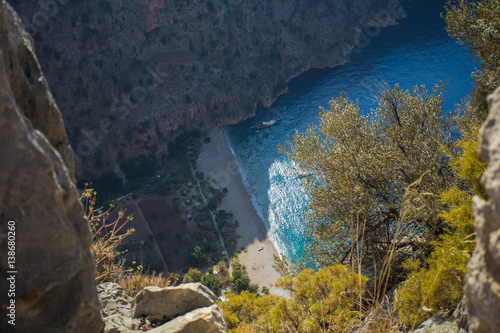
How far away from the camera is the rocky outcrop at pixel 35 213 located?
4.08 metres

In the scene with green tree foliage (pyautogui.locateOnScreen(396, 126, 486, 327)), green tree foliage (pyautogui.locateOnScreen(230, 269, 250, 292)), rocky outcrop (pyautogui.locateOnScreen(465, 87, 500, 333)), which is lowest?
green tree foliage (pyautogui.locateOnScreen(230, 269, 250, 292))

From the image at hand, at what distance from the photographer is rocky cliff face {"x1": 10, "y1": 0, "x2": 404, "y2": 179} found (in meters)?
52.2

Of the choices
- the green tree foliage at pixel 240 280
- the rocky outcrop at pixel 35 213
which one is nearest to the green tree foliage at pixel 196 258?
the green tree foliage at pixel 240 280

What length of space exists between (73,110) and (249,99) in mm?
28085

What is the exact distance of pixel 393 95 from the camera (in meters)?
14.5

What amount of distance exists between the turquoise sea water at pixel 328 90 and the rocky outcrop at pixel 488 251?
36.6 m

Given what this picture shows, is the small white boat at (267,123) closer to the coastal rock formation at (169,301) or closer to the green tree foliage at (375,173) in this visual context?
the green tree foliage at (375,173)

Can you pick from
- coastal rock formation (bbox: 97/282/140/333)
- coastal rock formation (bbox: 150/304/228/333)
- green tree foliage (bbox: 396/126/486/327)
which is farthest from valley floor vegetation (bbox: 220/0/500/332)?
coastal rock formation (bbox: 97/282/140/333)

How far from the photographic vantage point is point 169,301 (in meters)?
8.06

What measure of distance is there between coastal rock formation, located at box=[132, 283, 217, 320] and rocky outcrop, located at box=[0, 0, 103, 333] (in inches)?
113

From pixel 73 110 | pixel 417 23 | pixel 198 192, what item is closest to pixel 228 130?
pixel 198 192

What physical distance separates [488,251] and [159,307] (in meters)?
6.72

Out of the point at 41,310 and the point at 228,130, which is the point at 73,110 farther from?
the point at 41,310

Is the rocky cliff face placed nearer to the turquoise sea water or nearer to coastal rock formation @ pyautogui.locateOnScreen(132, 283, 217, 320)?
the turquoise sea water
